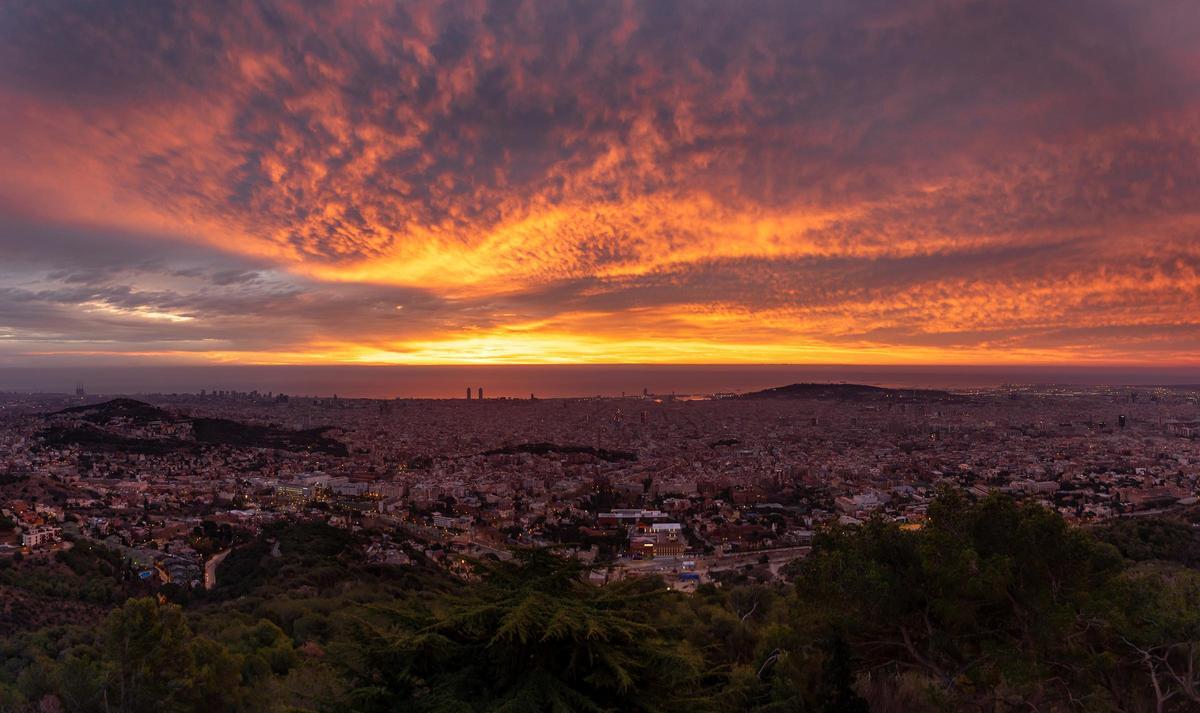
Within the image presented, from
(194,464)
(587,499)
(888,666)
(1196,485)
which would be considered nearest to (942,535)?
(888,666)

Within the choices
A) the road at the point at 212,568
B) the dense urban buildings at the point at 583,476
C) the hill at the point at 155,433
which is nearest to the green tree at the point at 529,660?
the dense urban buildings at the point at 583,476

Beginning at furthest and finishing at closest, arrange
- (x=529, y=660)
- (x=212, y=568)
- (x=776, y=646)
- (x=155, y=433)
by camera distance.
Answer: (x=155, y=433) < (x=212, y=568) < (x=776, y=646) < (x=529, y=660)

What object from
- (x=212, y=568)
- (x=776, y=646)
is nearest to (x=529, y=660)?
(x=776, y=646)

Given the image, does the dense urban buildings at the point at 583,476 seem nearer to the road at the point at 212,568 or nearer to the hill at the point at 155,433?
the road at the point at 212,568

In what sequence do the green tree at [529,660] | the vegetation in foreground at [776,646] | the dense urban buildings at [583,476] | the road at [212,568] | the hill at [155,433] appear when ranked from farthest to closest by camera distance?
the hill at [155,433], the dense urban buildings at [583,476], the road at [212,568], the vegetation in foreground at [776,646], the green tree at [529,660]

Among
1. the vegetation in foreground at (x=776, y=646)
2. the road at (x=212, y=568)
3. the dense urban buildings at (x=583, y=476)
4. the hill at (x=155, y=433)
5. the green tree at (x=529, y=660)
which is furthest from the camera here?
the hill at (x=155, y=433)

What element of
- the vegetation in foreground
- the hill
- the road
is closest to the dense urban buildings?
the road

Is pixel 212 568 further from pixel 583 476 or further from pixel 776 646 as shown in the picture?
pixel 583 476

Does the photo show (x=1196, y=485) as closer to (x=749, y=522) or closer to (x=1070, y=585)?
(x=749, y=522)

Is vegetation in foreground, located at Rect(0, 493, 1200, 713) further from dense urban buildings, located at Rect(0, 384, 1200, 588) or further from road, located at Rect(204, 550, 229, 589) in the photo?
road, located at Rect(204, 550, 229, 589)
